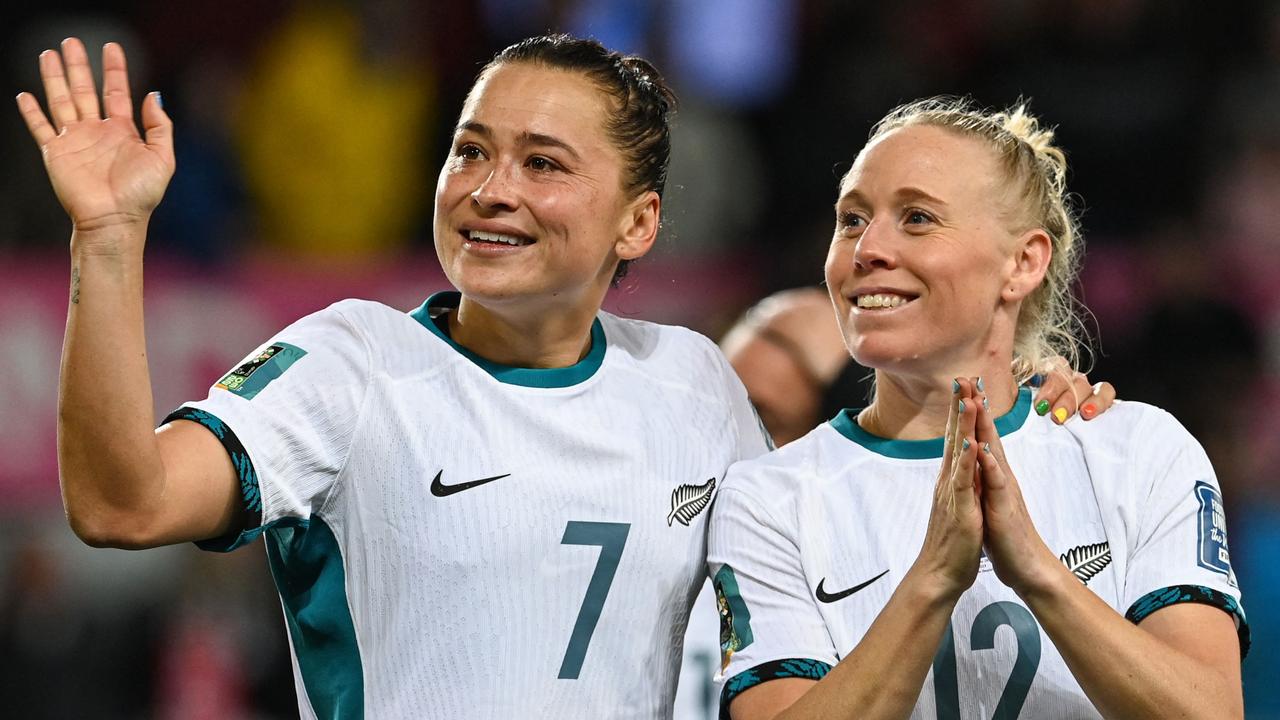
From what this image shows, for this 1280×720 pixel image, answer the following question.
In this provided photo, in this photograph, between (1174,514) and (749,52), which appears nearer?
(1174,514)

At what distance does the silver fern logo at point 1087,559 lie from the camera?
2.75 metres

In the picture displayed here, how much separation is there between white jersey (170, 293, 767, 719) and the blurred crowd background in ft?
9.73

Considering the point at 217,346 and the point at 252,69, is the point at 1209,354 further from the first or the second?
the point at 252,69

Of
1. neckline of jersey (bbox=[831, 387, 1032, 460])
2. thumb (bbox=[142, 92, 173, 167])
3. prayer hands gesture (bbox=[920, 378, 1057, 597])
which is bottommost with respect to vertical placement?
prayer hands gesture (bbox=[920, 378, 1057, 597])

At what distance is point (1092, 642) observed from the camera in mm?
2471

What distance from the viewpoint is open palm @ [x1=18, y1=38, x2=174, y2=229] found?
2.37m

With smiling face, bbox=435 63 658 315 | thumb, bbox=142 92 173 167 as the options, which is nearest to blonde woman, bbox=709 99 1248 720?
smiling face, bbox=435 63 658 315

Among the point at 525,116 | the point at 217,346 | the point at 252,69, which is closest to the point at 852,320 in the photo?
the point at 525,116

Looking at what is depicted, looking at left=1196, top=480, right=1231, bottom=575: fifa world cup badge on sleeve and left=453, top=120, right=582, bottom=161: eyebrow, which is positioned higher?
left=453, top=120, right=582, bottom=161: eyebrow

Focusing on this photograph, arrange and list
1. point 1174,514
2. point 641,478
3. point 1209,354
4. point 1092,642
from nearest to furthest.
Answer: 1. point 1092,642
2. point 1174,514
3. point 641,478
4. point 1209,354

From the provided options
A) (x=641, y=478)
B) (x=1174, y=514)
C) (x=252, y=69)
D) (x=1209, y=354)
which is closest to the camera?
(x=1174, y=514)

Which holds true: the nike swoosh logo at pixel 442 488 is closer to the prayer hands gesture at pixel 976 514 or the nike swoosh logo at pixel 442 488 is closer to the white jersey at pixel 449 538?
the white jersey at pixel 449 538

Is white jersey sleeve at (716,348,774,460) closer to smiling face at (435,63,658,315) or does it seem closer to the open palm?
smiling face at (435,63,658,315)

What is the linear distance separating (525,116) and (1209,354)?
4.06 m
